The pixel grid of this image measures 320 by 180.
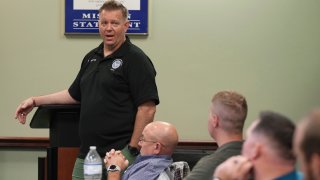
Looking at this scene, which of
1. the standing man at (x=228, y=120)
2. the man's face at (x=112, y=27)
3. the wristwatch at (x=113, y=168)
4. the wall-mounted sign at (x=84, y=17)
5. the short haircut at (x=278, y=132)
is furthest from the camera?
the wall-mounted sign at (x=84, y=17)

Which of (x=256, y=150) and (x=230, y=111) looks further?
(x=230, y=111)

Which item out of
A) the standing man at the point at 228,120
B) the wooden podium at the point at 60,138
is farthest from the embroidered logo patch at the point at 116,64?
the standing man at the point at 228,120

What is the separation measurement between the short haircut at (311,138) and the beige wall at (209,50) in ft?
9.21

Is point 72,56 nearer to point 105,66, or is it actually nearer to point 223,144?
point 105,66

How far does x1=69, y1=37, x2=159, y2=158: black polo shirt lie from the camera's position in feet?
9.26

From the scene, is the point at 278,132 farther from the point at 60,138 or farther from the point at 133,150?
the point at 60,138

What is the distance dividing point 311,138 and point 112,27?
181 centimetres

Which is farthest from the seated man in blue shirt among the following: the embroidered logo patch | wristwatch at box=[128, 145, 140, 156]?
the embroidered logo patch

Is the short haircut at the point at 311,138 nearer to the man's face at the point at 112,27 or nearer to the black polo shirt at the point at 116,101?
the black polo shirt at the point at 116,101

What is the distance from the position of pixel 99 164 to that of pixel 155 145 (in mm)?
372

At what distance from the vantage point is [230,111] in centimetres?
217

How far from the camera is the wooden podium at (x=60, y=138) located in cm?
279

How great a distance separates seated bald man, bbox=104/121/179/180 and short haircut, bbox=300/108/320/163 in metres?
1.41

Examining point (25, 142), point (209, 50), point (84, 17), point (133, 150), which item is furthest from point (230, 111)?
point (25, 142)
